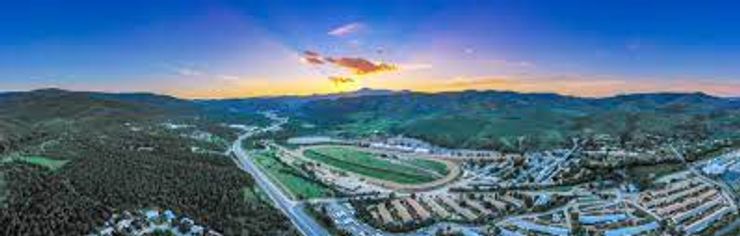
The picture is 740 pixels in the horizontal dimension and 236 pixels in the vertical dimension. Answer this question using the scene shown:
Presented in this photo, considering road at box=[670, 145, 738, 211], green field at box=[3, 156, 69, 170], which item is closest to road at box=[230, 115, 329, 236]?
green field at box=[3, 156, 69, 170]

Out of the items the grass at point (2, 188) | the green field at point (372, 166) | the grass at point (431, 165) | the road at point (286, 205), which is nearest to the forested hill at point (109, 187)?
the grass at point (2, 188)

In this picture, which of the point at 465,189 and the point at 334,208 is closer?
the point at 334,208

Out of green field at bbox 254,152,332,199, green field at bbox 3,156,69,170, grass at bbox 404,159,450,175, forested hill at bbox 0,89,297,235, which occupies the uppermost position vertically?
green field at bbox 3,156,69,170

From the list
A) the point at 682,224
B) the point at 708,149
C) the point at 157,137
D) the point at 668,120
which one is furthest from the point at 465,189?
the point at 668,120

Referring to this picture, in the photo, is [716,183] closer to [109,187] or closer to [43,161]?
[109,187]

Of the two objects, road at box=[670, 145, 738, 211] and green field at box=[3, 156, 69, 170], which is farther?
road at box=[670, 145, 738, 211]

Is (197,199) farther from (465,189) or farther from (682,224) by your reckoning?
(682,224)

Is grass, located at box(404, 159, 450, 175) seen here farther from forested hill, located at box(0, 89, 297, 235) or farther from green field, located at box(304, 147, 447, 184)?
forested hill, located at box(0, 89, 297, 235)

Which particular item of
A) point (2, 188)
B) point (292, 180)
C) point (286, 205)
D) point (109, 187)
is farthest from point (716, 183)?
point (2, 188)
